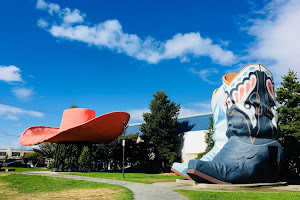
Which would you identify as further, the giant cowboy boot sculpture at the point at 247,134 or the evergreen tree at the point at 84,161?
the evergreen tree at the point at 84,161

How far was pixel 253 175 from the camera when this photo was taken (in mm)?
12906

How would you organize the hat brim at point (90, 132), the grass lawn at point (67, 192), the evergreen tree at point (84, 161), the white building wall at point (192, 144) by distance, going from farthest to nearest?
1. the white building wall at point (192, 144)
2. the evergreen tree at point (84, 161)
3. the hat brim at point (90, 132)
4. the grass lawn at point (67, 192)

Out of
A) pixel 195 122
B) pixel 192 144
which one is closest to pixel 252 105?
pixel 192 144

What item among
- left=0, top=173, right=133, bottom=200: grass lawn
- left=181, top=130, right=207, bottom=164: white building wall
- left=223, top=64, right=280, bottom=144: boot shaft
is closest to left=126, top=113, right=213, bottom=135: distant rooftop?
left=181, top=130, right=207, bottom=164: white building wall

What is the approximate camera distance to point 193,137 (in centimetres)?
2900


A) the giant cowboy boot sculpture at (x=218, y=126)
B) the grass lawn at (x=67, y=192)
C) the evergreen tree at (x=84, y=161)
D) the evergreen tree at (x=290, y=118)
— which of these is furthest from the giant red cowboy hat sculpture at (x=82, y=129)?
the evergreen tree at (x=290, y=118)

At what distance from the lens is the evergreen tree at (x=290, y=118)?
19.2m

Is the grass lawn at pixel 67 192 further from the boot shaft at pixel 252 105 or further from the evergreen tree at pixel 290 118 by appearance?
the evergreen tree at pixel 290 118

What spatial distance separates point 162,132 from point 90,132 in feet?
30.3

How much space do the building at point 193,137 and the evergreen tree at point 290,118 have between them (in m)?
8.88

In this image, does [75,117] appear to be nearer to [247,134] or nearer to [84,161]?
[84,161]

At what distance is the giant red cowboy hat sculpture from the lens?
21922 mm

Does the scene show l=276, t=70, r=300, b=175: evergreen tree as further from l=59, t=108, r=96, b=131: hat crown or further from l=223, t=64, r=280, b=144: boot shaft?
l=59, t=108, r=96, b=131: hat crown

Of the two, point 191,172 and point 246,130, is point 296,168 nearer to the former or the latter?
point 246,130
